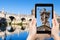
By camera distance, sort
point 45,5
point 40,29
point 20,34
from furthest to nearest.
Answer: point 20,34 < point 40,29 < point 45,5

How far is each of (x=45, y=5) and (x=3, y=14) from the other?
47.9 feet

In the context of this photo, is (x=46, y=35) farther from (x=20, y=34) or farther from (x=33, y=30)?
(x=20, y=34)

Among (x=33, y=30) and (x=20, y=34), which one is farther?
(x=20, y=34)

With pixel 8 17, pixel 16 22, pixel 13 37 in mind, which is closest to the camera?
pixel 13 37

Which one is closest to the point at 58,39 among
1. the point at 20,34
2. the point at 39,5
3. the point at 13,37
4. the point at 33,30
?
the point at 33,30

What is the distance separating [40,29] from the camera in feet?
5.58

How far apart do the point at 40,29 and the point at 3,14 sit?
1449cm

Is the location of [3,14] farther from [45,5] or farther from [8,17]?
[45,5]

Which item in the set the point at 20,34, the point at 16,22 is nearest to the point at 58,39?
the point at 20,34

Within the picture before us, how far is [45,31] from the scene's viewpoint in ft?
5.39

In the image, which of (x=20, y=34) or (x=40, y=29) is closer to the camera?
(x=40, y=29)

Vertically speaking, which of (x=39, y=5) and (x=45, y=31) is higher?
(x=39, y=5)

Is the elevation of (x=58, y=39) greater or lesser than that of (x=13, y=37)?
greater

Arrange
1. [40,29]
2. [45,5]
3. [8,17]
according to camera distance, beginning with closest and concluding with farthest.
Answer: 1. [45,5]
2. [40,29]
3. [8,17]
